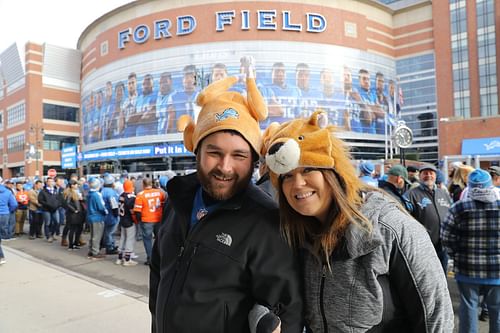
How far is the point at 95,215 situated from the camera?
8172 millimetres

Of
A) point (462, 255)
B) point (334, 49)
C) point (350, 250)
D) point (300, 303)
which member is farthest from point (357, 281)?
point (334, 49)

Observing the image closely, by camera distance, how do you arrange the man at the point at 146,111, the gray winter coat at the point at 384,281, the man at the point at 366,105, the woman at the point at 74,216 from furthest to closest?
the man at the point at 366,105 < the man at the point at 146,111 < the woman at the point at 74,216 < the gray winter coat at the point at 384,281

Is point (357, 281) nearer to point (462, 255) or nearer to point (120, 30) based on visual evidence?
point (462, 255)

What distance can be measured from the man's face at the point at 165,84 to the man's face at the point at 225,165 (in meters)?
42.3

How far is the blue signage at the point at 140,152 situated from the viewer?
122ft

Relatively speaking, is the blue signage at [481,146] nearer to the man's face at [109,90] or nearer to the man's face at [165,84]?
the man's face at [165,84]

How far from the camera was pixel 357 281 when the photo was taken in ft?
4.34

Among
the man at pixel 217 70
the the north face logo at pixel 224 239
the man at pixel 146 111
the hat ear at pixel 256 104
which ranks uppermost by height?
the man at pixel 217 70

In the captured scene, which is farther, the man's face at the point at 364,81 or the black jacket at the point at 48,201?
the man's face at the point at 364,81

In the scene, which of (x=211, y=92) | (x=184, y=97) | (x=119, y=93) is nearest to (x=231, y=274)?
(x=211, y=92)


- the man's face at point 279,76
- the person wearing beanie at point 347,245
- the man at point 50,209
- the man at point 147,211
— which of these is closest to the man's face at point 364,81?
the man's face at point 279,76

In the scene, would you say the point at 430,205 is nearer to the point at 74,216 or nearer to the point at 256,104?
the point at 256,104

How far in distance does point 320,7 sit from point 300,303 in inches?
1925

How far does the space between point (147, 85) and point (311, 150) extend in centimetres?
4476
